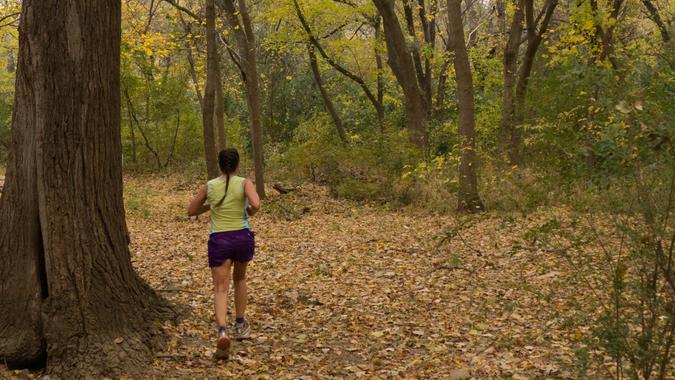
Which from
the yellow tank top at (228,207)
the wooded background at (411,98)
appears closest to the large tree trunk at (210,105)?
the wooded background at (411,98)

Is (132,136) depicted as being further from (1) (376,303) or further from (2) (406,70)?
(1) (376,303)

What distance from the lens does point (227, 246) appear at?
5.60 metres

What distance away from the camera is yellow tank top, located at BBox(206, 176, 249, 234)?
5590 millimetres

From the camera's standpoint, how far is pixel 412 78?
1630 cm

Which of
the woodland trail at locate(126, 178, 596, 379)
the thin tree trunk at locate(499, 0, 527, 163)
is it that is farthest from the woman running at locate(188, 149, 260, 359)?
the thin tree trunk at locate(499, 0, 527, 163)

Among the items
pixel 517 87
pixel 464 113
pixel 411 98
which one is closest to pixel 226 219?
pixel 464 113

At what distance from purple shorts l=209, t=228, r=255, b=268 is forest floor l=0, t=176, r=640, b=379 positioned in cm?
85

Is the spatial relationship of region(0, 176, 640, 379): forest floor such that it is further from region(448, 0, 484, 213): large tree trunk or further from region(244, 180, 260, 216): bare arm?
region(244, 180, 260, 216): bare arm

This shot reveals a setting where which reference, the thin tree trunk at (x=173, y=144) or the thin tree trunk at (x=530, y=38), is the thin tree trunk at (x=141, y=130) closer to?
the thin tree trunk at (x=173, y=144)

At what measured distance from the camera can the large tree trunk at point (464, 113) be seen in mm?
12531

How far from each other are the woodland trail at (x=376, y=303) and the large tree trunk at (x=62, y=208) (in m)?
0.70

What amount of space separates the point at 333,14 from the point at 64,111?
53.0 feet

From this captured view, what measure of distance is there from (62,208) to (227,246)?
4.51 ft

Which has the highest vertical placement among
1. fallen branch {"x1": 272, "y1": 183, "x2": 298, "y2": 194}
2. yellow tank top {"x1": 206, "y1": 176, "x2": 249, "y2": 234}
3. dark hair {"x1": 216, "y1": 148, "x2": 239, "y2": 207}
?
dark hair {"x1": 216, "y1": 148, "x2": 239, "y2": 207}
